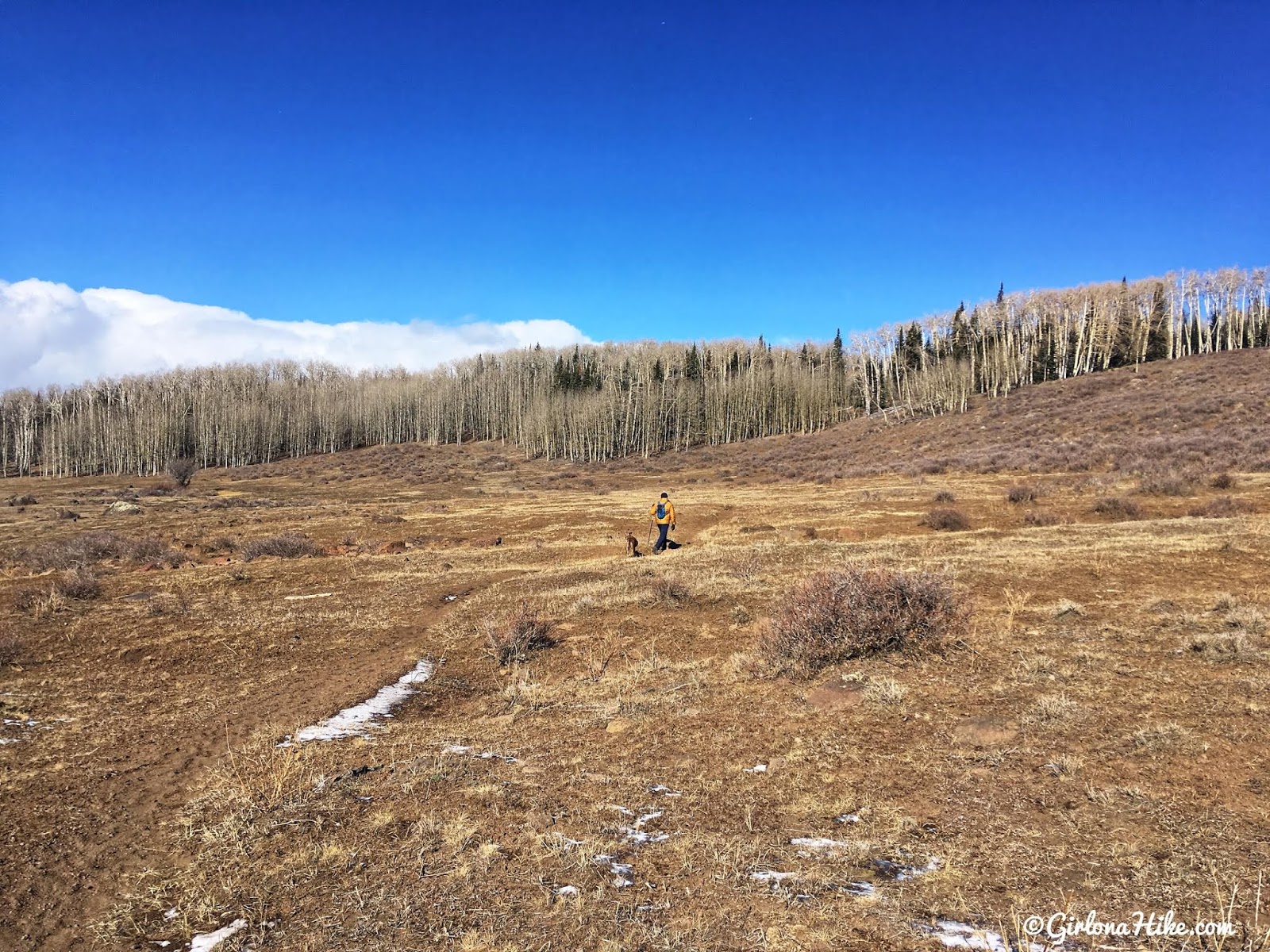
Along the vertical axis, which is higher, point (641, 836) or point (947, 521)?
point (947, 521)

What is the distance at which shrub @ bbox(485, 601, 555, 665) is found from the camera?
1120 centimetres

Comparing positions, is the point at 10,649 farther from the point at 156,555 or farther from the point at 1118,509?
the point at 1118,509

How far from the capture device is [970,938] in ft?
12.5

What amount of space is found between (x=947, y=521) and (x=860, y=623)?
1423 centimetres

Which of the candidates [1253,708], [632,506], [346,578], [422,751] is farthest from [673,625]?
[632,506]

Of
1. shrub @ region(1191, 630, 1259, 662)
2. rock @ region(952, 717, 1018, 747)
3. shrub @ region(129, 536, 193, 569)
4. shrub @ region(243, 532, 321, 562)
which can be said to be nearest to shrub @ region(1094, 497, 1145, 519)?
shrub @ region(1191, 630, 1259, 662)

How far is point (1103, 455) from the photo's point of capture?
35906 millimetres

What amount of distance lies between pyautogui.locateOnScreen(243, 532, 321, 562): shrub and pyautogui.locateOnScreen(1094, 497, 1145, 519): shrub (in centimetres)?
2616

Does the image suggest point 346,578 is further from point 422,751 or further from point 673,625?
point 422,751

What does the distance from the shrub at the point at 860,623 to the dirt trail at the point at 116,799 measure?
6042 millimetres

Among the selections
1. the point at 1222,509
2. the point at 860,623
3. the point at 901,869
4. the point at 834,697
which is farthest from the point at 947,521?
the point at 901,869

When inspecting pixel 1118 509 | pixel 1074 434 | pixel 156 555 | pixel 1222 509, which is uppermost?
pixel 1074 434

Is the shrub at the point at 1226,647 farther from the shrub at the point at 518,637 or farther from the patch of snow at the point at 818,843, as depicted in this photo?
the shrub at the point at 518,637

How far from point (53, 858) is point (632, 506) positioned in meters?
32.5
